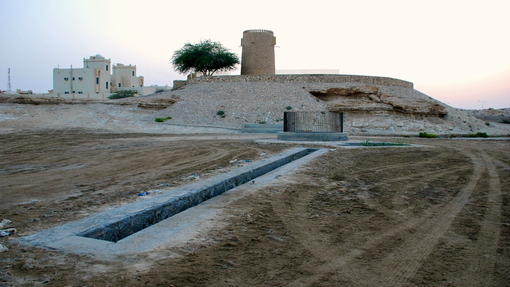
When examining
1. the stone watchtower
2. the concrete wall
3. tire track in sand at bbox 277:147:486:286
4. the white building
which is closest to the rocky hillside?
the concrete wall

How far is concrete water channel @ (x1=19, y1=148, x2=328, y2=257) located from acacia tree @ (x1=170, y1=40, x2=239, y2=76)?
120 feet

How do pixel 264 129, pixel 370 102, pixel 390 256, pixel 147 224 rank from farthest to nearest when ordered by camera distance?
pixel 370 102 → pixel 264 129 → pixel 147 224 → pixel 390 256

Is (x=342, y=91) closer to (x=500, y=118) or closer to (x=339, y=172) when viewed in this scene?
(x=500, y=118)

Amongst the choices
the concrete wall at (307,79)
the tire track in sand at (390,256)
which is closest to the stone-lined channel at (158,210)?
the tire track in sand at (390,256)

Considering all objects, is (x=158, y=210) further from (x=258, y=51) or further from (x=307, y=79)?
(x=258, y=51)

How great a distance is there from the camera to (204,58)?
39094 millimetres

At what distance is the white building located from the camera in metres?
50.6

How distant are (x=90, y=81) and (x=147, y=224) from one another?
53.9m

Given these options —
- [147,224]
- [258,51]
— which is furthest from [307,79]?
[147,224]

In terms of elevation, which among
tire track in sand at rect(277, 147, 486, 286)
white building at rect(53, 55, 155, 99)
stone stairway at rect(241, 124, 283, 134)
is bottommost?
tire track in sand at rect(277, 147, 486, 286)

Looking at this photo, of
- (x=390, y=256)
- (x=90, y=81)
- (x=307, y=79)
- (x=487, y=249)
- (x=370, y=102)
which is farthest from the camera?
(x=90, y=81)

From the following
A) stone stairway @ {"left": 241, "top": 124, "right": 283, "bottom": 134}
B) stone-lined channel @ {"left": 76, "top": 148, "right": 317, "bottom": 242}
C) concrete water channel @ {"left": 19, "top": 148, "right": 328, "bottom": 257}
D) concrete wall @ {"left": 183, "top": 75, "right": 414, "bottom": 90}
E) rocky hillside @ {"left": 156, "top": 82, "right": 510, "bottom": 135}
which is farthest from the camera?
concrete wall @ {"left": 183, "top": 75, "right": 414, "bottom": 90}

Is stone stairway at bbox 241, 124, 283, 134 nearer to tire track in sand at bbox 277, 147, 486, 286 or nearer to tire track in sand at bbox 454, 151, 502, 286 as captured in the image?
tire track in sand at bbox 454, 151, 502, 286

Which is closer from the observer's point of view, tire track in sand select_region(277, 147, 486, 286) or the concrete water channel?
tire track in sand select_region(277, 147, 486, 286)
